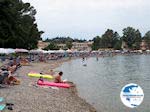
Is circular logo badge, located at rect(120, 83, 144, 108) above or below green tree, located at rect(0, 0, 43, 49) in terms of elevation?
below

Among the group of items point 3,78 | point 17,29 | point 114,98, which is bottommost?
point 114,98

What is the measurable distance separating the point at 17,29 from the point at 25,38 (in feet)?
29.5

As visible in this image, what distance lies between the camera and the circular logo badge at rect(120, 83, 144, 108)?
28.2ft

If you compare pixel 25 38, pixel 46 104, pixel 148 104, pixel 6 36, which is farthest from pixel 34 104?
pixel 25 38

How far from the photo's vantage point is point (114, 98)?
1040 inches

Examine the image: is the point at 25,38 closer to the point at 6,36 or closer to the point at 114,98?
the point at 6,36

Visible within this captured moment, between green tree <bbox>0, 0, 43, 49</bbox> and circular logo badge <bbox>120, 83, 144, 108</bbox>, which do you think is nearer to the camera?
circular logo badge <bbox>120, 83, 144, 108</bbox>

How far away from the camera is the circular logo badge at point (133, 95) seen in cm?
861

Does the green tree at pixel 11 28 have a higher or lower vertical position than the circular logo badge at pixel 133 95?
higher

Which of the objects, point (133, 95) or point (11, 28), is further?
point (11, 28)

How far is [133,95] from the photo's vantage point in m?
8.62

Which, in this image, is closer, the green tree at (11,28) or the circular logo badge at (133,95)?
the circular logo badge at (133,95)

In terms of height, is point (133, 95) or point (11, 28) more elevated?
point (11, 28)

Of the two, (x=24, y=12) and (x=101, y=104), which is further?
(x=24, y=12)
